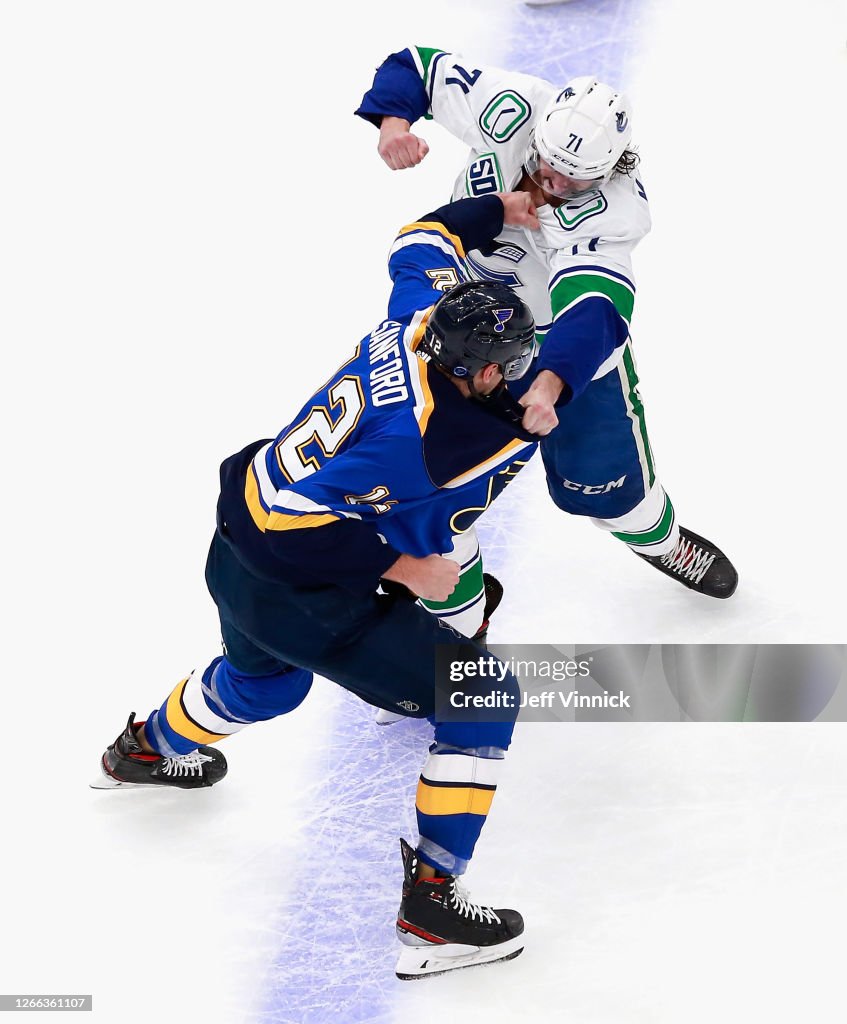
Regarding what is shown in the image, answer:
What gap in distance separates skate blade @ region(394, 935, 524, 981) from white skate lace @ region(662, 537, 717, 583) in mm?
1408

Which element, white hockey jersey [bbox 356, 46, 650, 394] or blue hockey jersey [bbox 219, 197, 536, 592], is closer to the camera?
blue hockey jersey [bbox 219, 197, 536, 592]

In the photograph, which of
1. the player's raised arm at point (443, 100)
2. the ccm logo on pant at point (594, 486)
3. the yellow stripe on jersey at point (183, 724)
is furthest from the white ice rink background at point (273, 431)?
the player's raised arm at point (443, 100)

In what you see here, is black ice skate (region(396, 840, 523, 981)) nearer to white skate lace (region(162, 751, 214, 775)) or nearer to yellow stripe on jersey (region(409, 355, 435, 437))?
white skate lace (region(162, 751, 214, 775))

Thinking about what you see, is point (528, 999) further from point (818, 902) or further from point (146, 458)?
point (146, 458)

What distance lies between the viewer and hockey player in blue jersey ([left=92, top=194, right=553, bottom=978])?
2.94 m

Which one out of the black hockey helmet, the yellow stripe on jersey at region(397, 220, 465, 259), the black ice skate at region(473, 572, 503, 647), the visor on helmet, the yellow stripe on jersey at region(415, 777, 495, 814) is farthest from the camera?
the black ice skate at region(473, 572, 503, 647)

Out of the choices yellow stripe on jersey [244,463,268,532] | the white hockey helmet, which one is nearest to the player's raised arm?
the white hockey helmet

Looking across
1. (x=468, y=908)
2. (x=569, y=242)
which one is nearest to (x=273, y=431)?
(x=569, y=242)

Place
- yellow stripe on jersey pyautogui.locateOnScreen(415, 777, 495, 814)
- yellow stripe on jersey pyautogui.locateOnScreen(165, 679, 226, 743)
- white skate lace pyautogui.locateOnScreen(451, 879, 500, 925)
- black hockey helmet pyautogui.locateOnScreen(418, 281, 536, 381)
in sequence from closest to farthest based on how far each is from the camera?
black hockey helmet pyautogui.locateOnScreen(418, 281, 536, 381) < yellow stripe on jersey pyautogui.locateOnScreen(415, 777, 495, 814) < white skate lace pyautogui.locateOnScreen(451, 879, 500, 925) < yellow stripe on jersey pyautogui.locateOnScreen(165, 679, 226, 743)

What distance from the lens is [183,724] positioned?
143 inches

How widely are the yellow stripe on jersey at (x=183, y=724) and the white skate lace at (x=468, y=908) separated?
29.9 inches

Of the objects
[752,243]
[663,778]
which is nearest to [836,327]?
[752,243]

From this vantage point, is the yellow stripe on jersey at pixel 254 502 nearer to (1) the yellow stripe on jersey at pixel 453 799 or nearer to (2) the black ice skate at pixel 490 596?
(1) the yellow stripe on jersey at pixel 453 799

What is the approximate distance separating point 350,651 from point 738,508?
196cm
